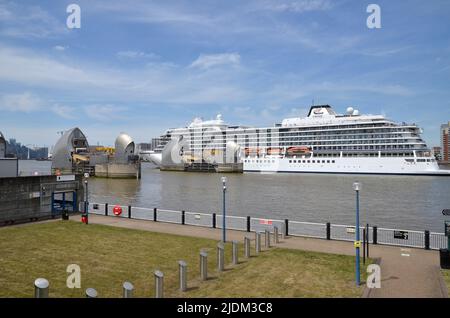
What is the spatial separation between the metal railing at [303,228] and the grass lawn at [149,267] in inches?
124

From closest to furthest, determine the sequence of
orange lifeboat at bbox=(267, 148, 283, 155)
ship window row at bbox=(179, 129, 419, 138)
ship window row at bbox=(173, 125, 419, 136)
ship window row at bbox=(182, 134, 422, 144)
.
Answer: ship window row at bbox=(182, 134, 422, 144), ship window row at bbox=(179, 129, 419, 138), ship window row at bbox=(173, 125, 419, 136), orange lifeboat at bbox=(267, 148, 283, 155)

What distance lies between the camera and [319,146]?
9250 cm

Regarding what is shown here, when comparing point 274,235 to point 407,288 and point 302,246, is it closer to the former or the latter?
point 302,246

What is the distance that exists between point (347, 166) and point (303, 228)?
6661 cm

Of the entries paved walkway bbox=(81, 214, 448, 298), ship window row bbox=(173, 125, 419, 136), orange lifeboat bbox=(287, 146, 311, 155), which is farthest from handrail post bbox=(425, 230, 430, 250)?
orange lifeboat bbox=(287, 146, 311, 155)

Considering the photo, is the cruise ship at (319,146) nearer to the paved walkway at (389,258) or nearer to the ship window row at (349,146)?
the ship window row at (349,146)

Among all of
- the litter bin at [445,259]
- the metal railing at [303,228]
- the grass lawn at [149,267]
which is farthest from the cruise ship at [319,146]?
the grass lawn at [149,267]

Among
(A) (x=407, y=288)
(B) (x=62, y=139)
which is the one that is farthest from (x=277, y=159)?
(A) (x=407, y=288)

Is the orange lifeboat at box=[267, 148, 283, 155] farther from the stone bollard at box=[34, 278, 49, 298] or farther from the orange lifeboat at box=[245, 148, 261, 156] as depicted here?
the stone bollard at box=[34, 278, 49, 298]

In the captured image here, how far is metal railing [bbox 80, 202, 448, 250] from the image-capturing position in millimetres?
15547

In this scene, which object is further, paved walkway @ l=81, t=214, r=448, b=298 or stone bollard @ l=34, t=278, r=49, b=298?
paved walkway @ l=81, t=214, r=448, b=298

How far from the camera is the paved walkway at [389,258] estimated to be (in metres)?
9.62

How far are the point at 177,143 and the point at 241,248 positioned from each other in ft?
342

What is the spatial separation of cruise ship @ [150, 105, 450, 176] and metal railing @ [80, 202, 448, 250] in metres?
65.5
